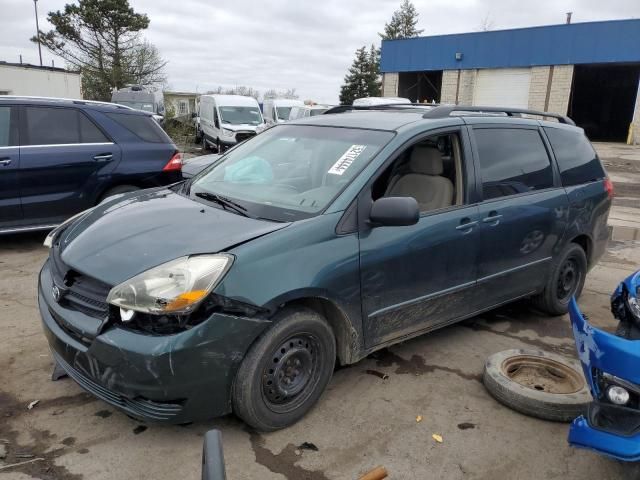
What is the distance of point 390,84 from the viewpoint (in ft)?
120

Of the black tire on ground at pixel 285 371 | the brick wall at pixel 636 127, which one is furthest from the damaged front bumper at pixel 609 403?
the brick wall at pixel 636 127

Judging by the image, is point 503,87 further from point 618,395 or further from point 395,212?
point 618,395

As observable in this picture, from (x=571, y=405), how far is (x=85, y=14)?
40.1m

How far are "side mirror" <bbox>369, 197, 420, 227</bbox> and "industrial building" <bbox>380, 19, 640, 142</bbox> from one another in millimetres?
29318

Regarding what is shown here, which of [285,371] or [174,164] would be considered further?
[174,164]

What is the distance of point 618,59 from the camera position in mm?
27078

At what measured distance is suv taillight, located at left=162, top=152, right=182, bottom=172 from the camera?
22.5 ft

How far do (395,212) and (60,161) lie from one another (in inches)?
184

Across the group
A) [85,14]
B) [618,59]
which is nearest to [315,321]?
[618,59]

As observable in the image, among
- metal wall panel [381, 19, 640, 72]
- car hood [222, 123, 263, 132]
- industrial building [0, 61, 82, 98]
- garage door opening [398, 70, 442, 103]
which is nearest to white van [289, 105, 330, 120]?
car hood [222, 123, 263, 132]

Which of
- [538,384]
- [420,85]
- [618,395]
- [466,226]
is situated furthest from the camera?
[420,85]

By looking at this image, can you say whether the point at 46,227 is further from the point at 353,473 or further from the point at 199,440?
the point at 353,473

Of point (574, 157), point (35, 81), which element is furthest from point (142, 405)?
point (35, 81)

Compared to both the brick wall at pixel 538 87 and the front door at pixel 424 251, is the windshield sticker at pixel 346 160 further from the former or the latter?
the brick wall at pixel 538 87
